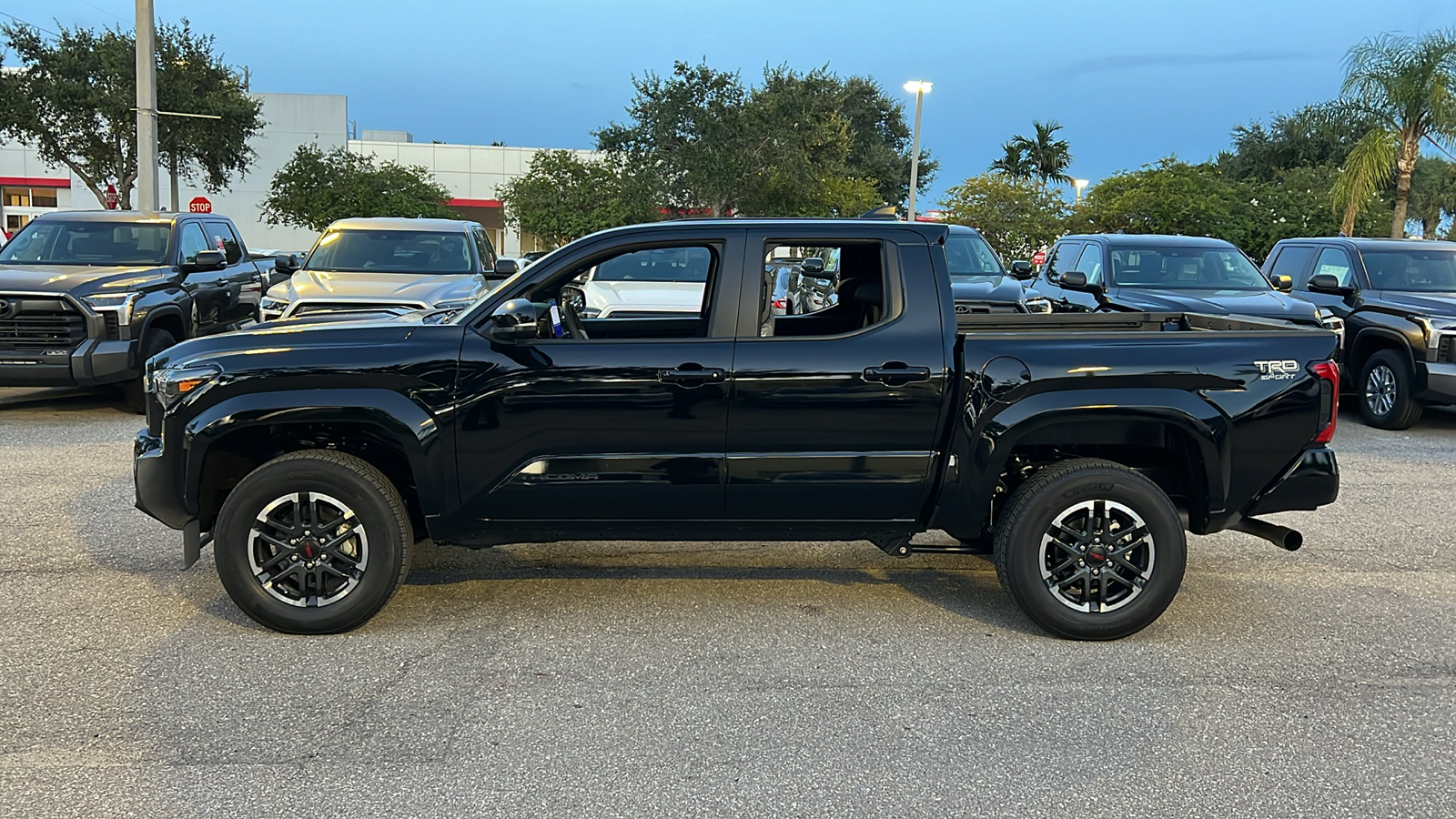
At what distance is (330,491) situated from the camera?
16.3 ft

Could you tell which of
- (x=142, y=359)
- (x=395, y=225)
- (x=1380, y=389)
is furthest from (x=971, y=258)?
(x=142, y=359)

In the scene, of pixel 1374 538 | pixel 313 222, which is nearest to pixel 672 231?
pixel 1374 538

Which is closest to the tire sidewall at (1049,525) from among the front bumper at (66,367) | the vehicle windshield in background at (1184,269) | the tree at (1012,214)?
the vehicle windshield in background at (1184,269)

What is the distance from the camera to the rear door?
5.05 metres

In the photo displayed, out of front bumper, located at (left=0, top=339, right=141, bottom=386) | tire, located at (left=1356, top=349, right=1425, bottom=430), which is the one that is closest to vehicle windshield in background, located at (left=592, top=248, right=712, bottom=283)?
front bumper, located at (left=0, top=339, right=141, bottom=386)

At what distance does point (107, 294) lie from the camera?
34.8 ft

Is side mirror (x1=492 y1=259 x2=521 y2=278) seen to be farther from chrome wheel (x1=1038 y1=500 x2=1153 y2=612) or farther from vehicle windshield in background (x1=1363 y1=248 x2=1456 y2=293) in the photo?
vehicle windshield in background (x1=1363 y1=248 x2=1456 y2=293)

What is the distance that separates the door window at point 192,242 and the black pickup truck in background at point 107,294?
14 mm

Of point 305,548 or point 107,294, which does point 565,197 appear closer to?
point 107,294

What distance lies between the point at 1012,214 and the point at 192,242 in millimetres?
25764

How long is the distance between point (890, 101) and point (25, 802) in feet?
211

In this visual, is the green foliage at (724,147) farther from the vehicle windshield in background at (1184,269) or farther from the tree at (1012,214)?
the vehicle windshield in background at (1184,269)

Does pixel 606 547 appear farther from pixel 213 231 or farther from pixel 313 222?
pixel 313 222

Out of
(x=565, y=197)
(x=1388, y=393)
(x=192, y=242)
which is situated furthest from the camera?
(x=565, y=197)
